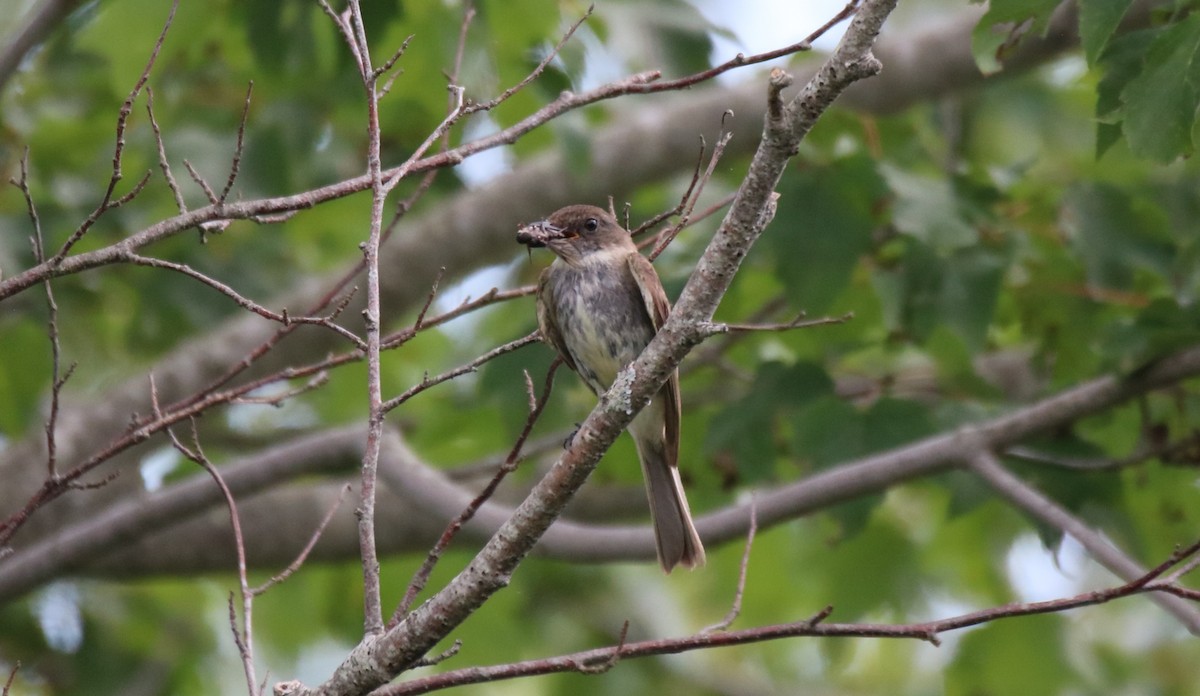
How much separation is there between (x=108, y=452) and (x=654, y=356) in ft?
4.12

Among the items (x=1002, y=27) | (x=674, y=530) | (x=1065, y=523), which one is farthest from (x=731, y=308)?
(x=1002, y=27)

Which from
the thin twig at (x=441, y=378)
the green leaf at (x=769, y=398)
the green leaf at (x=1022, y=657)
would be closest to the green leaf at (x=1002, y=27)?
the thin twig at (x=441, y=378)

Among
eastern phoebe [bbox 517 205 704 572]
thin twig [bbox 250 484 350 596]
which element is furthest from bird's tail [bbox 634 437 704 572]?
thin twig [bbox 250 484 350 596]

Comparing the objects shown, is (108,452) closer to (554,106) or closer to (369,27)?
(554,106)

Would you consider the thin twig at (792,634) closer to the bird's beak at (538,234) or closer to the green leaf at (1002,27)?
the green leaf at (1002,27)

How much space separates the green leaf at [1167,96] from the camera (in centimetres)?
328

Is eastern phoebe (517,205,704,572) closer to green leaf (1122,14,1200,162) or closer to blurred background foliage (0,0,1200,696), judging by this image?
blurred background foliage (0,0,1200,696)

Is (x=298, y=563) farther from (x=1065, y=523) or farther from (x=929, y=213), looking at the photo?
(x=929, y=213)

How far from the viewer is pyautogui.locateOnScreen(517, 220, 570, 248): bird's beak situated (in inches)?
175

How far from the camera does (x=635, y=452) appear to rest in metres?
5.84

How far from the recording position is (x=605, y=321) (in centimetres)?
450

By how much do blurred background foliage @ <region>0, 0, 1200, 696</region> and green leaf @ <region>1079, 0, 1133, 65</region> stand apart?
0.01m

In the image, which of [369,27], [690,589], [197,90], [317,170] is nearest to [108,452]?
[369,27]

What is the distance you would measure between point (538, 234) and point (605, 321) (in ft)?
1.21
